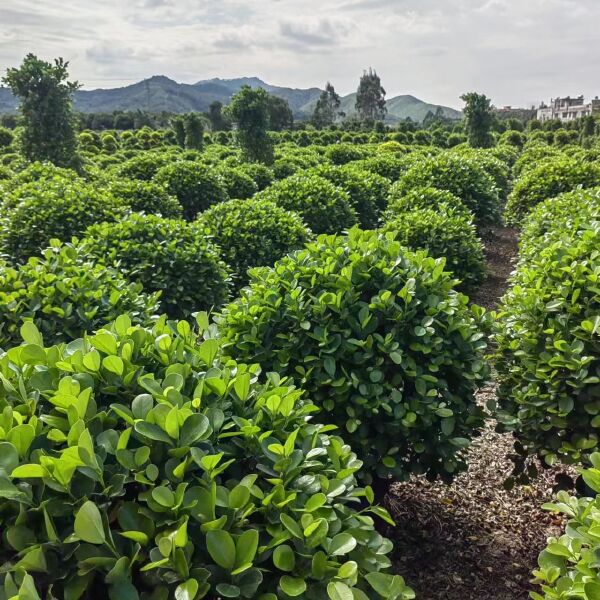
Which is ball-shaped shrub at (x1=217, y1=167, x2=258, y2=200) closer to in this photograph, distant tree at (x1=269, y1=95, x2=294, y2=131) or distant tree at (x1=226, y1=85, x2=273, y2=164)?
distant tree at (x1=226, y1=85, x2=273, y2=164)

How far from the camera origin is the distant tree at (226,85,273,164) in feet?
54.4

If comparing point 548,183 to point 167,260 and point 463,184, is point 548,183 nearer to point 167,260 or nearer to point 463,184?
point 463,184

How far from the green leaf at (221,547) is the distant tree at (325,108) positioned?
55404 mm

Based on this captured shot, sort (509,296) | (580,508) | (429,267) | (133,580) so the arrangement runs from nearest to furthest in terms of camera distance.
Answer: (133,580) → (580,508) → (429,267) → (509,296)

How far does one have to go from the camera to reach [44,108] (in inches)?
440

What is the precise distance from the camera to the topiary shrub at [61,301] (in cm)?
329

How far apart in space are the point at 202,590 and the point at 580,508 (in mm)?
1579

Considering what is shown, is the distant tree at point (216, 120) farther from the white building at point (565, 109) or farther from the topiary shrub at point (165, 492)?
the white building at point (565, 109)

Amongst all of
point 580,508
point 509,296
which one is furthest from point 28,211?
point 580,508

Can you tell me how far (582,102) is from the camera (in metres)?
99.6

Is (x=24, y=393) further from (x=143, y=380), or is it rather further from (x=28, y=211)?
(x=28, y=211)

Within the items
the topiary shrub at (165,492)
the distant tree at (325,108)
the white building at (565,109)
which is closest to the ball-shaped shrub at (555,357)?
the topiary shrub at (165,492)

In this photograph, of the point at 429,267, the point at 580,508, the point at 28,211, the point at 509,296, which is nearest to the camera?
the point at 580,508

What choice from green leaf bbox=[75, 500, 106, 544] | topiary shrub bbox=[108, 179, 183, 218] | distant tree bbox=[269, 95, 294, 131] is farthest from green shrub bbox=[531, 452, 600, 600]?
distant tree bbox=[269, 95, 294, 131]
